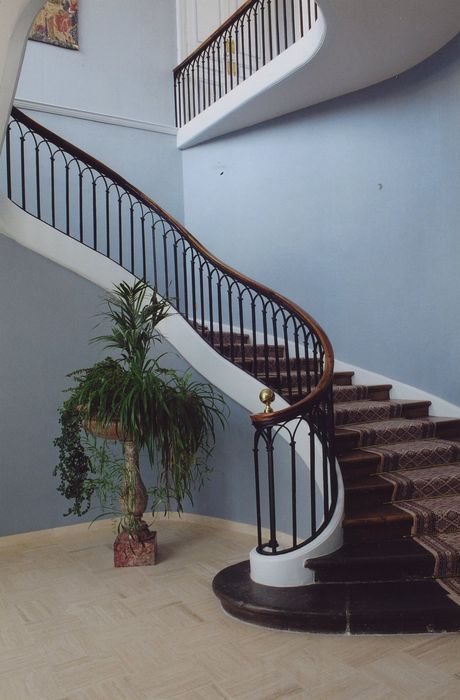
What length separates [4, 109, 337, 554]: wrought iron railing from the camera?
3342mm

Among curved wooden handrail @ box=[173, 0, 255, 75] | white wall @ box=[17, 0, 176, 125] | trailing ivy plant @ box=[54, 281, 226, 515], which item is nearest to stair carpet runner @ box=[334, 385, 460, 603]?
trailing ivy plant @ box=[54, 281, 226, 515]

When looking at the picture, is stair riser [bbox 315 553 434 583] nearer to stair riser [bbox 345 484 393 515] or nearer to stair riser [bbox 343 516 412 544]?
stair riser [bbox 343 516 412 544]

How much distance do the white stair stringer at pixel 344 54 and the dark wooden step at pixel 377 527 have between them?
326cm

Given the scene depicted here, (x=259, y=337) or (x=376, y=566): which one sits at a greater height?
(x=259, y=337)

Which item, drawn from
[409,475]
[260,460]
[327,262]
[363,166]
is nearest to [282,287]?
[327,262]

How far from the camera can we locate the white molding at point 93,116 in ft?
20.7

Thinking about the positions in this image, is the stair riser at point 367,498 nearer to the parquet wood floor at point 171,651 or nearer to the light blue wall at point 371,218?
the parquet wood floor at point 171,651

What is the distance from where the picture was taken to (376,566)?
3.16m

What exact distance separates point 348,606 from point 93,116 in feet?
19.3

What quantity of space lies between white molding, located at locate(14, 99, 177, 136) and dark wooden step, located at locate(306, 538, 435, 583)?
215 inches

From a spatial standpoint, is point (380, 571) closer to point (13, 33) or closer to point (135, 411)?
point (135, 411)

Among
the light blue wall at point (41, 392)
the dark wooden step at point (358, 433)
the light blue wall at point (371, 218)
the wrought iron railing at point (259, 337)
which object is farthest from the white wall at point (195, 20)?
the dark wooden step at point (358, 433)

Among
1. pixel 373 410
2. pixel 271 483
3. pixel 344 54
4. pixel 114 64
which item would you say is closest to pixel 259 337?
pixel 373 410

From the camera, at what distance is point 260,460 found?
4.36 meters
